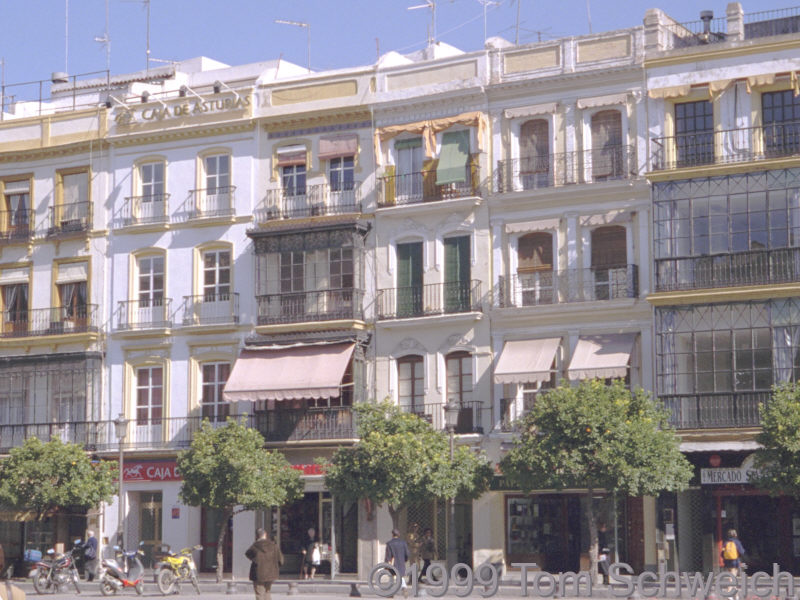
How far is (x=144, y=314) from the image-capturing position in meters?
47.5

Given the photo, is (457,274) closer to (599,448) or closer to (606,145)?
(606,145)

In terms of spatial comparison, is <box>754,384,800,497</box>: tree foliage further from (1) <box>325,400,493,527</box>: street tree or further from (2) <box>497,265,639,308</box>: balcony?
(1) <box>325,400,493,527</box>: street tree

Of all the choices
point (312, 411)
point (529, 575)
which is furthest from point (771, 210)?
point (312, 411)

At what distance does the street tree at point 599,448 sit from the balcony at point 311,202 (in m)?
10.1

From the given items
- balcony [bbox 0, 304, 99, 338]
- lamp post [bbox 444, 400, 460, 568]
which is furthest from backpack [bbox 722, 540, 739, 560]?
balcony [bbox 0, 304, 99, 338]

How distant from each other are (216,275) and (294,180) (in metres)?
3.61

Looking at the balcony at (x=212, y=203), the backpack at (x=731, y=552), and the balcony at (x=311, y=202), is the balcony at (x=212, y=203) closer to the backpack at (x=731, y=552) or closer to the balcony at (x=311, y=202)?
the balcony at (x=311, y=202)

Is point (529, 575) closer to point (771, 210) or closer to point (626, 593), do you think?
point (626, 593)

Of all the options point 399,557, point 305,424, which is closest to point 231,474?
point 305,424

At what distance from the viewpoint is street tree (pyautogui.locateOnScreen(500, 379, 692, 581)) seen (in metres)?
36.3

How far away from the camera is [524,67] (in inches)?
1687

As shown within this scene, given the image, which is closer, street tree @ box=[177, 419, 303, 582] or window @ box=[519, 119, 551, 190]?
street tree @ box=[177, 419, 303, 582]

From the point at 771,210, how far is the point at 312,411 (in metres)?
13.7

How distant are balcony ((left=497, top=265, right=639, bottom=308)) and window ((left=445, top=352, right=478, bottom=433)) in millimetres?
1937
